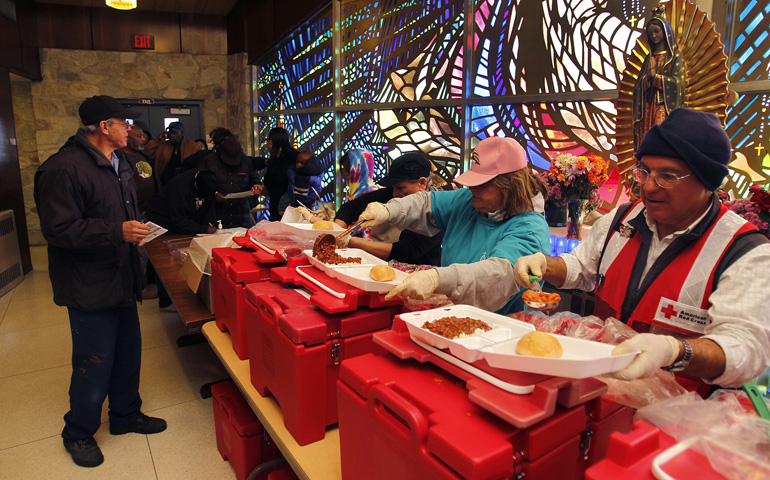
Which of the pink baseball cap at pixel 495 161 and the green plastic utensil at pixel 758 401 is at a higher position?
the pink baseball cap at pixel 495 161

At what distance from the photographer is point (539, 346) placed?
890 millimetres

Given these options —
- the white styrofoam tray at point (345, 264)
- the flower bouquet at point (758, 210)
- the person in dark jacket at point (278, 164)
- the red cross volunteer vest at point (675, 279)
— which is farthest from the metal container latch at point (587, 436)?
the person in dark jacket at point (278, 164)

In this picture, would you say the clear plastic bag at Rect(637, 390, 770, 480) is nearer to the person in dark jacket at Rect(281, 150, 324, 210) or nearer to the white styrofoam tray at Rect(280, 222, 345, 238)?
the white styrofoam tray at Rect(280, 222, 345, 238)

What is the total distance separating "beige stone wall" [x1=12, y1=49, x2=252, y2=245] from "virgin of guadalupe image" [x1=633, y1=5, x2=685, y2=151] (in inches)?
286

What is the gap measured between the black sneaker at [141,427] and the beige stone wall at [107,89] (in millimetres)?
6450

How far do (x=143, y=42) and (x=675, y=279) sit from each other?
9256mm

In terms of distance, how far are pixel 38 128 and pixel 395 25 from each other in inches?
250

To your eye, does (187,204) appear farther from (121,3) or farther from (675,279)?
(121,3)

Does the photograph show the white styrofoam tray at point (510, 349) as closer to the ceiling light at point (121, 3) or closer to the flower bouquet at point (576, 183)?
the flower bouquet at point (576, 183)

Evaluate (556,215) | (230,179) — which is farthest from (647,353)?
(230,179)

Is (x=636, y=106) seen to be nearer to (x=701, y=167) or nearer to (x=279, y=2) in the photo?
(x=701, y=167)

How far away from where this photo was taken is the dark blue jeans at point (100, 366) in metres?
2.36

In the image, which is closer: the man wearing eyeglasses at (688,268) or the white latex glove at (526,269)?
the man wearing eyeglasses at (688,268)

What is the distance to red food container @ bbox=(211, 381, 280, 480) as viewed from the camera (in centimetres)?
201
